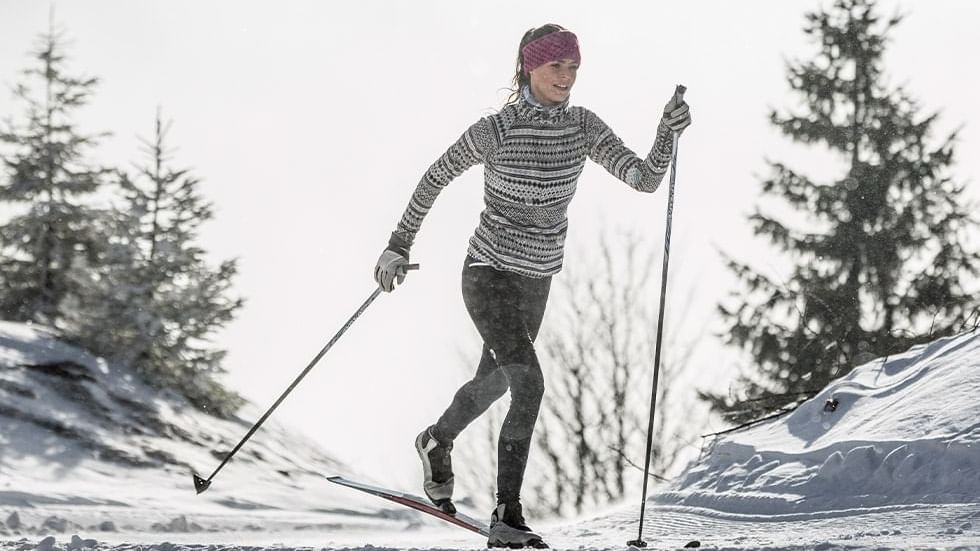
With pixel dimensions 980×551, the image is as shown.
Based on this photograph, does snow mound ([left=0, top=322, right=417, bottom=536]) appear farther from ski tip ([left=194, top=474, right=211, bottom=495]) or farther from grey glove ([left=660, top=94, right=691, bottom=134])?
grey glove ([left=660, top=94, right=691, bottom=134])

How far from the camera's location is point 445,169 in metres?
4.61

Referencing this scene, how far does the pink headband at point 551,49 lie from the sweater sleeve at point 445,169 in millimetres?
320

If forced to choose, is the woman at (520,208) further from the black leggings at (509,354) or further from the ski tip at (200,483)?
the ski tip at (200,483)

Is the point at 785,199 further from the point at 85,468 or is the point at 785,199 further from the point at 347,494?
the point at 85,468

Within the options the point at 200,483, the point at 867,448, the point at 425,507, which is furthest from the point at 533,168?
the point at 867,448

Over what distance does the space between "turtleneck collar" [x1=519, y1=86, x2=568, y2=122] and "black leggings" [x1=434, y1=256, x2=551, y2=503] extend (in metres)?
0.68

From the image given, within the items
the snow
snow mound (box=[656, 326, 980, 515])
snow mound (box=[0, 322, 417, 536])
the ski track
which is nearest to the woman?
the ski track

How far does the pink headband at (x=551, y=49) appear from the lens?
14.7ft

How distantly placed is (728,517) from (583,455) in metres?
16.5

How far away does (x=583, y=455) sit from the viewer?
22344 mm

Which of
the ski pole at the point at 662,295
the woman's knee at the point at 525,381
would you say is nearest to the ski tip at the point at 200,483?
the woman's knee at the point at 525,381

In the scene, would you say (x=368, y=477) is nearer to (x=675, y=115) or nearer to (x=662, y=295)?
(x=662, y=295)

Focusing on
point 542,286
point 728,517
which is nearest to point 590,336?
point 728,517

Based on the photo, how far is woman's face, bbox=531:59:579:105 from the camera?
4.46m
